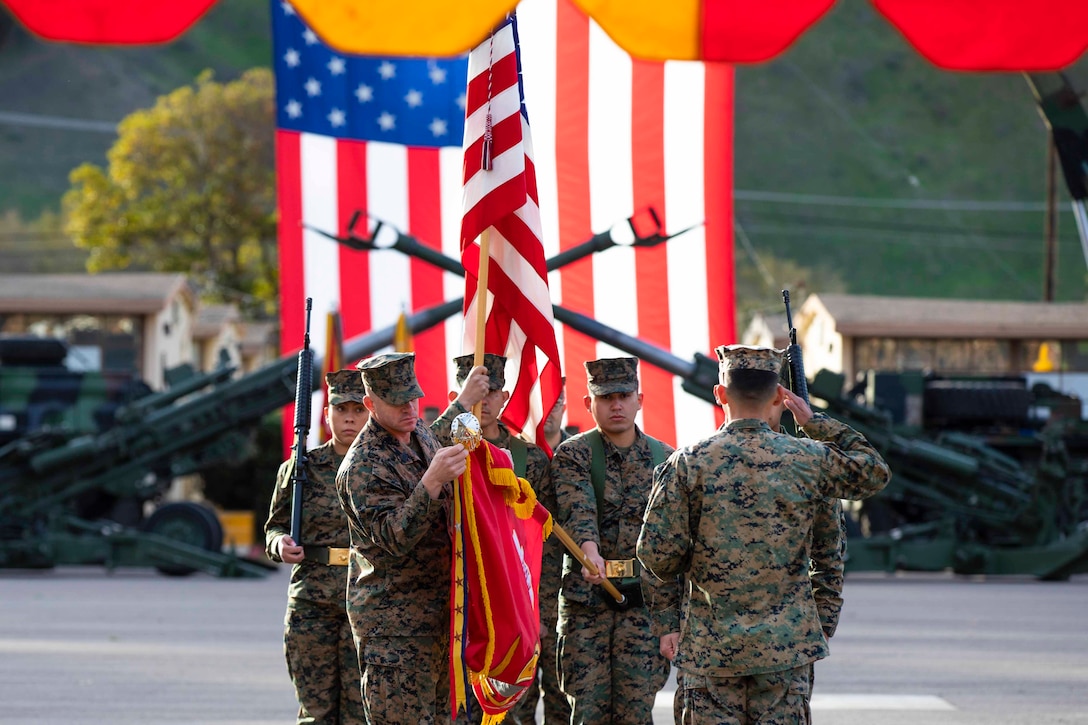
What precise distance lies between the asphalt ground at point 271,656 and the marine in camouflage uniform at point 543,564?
6.32 feet

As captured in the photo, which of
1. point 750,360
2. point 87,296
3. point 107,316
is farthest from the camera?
point 107,316

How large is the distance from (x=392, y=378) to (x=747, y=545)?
4.54ft

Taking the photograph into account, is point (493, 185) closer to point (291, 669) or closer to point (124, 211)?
point (291, 669)

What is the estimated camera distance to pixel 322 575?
6434mm

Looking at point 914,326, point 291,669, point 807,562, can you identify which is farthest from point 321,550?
point 914,326

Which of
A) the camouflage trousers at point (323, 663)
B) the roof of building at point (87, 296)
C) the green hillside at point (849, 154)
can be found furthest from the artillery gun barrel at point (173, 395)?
the green hillside at point (849, 154)

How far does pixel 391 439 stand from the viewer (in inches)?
215

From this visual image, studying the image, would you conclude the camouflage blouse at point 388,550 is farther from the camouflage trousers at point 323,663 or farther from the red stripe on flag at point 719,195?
the red stripe on flag at point 719,195

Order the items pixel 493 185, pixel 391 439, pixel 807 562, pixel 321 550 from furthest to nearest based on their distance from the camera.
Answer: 1. pixel 321 550
2. pixel 493 185
3. pixel 391 439
4. pixel 807 562

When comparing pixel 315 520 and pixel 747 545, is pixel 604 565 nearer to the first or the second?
pixel 315 520

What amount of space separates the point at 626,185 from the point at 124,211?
3155 cm

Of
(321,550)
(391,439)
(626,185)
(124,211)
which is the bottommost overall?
(321,550)

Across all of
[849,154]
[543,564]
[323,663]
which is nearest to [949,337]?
[543,564]

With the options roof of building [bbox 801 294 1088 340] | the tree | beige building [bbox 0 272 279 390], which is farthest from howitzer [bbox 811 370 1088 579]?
the tree
